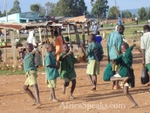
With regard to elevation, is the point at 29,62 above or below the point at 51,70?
above

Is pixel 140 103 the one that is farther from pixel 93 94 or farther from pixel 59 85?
pixel 59 85

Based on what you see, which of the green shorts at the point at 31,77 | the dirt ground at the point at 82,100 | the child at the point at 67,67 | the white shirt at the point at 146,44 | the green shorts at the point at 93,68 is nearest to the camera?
the dirt ground at the point at 82,100

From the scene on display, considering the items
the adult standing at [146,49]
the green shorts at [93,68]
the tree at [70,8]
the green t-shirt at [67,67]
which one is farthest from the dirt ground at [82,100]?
the tree at [70,8]

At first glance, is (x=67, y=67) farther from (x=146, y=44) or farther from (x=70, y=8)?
(x=70, y=8)

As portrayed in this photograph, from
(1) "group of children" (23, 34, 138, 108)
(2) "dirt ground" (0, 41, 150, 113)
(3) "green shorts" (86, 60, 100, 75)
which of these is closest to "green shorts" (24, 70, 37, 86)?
(1) "group of children" (23, 34, 138, 108)

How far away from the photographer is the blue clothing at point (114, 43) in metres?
10.8

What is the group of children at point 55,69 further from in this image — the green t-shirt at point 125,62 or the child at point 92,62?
the child at point 92,62

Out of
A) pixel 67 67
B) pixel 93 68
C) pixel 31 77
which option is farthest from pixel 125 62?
pixel 93 68

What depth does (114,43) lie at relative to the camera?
10.9m

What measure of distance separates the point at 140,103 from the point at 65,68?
199 centimetres

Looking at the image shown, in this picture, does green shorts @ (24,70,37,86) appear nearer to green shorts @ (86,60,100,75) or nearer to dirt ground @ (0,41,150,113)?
A: dirt ground @ (0,41,150,113)

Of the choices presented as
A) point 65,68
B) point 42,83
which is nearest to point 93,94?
point 65,68

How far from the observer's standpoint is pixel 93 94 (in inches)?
418

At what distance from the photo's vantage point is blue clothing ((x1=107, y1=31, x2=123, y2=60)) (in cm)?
1081
